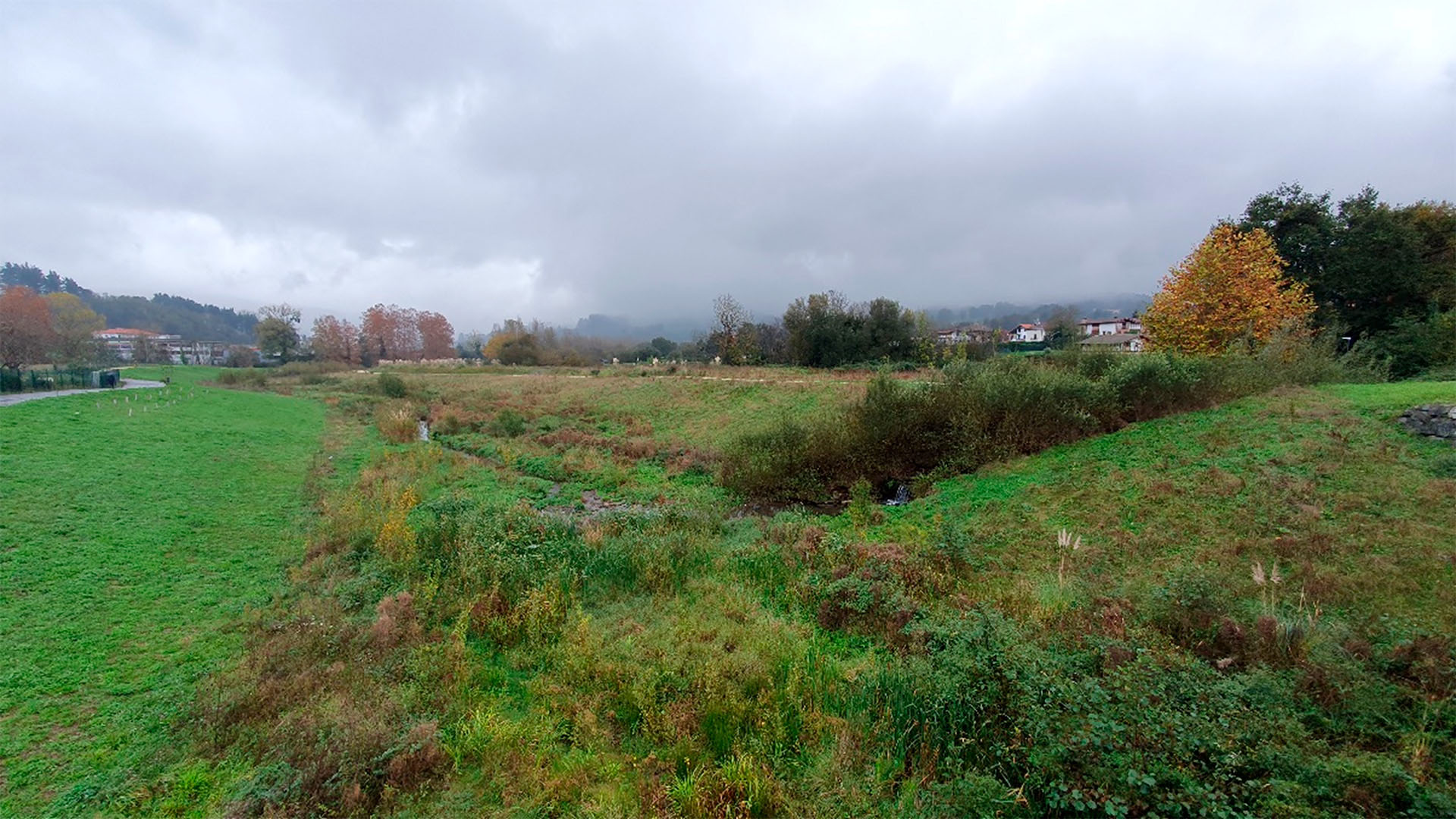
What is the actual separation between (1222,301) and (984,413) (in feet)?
46.9

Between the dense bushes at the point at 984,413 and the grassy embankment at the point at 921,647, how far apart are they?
1.04 m

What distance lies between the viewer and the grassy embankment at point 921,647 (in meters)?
4.63

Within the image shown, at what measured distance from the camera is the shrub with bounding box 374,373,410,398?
44.6 meters

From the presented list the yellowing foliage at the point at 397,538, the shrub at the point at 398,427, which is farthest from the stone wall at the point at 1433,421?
the shrub at the point at 398,427

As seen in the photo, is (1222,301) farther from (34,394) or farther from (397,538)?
(34,394)

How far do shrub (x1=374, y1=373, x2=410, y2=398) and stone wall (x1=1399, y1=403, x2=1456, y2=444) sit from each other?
168 ft

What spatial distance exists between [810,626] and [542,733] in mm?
3873

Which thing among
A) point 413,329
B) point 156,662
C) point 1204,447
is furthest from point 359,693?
point 413,329

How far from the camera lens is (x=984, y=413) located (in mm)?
15359

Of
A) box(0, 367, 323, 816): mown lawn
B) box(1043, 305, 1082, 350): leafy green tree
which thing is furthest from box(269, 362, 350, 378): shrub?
box(1043, 305, 1082, 350): leafy green tree

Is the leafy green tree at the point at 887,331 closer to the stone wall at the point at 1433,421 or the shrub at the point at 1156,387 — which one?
the shrub at the point at 1156,387

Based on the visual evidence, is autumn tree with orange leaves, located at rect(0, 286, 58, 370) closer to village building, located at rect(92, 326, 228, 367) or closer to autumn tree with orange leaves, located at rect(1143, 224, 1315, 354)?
village building, located at rect(92, 326, 228, 367)

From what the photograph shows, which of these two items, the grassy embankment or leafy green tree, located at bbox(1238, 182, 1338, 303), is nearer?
the grassy embankment

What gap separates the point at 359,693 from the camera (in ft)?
20.8
